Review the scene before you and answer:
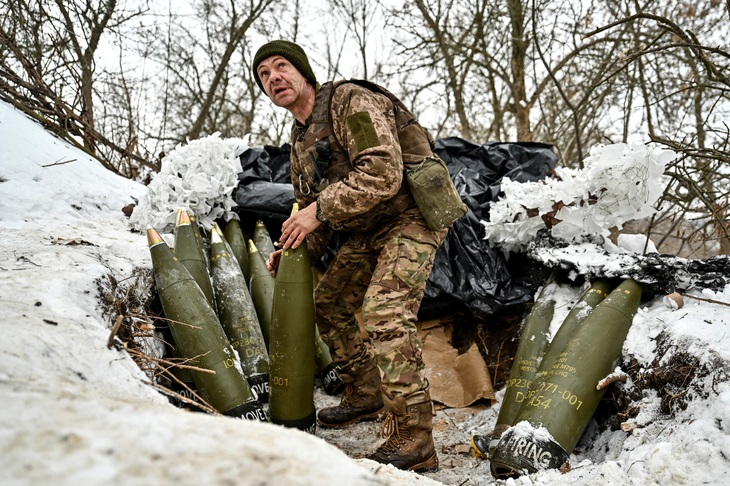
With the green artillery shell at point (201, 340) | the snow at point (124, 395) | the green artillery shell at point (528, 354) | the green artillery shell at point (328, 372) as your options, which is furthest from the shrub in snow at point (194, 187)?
the green artillery shell at point (528, 354)

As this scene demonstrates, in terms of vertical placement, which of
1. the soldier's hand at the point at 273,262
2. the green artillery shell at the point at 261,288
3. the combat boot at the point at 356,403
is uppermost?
the soldier's hand at the point at 273,262

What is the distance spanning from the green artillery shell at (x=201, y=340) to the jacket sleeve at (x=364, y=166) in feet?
2.70

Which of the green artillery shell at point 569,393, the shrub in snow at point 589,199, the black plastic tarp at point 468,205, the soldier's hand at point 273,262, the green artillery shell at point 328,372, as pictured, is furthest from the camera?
the black plastic tarp at point 468,205

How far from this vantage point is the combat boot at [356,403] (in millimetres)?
3018

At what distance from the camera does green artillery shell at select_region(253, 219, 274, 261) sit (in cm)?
401

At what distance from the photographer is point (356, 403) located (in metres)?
3.07

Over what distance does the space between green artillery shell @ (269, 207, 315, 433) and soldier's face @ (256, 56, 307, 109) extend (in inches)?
31.8

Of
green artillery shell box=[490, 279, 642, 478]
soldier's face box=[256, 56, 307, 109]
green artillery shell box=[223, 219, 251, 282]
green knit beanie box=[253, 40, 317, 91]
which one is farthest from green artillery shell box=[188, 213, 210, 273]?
green artillery shell box=[490, 279, 642, 478]

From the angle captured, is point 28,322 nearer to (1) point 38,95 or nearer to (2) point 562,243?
(2) point 562,243

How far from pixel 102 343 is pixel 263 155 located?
125 inches

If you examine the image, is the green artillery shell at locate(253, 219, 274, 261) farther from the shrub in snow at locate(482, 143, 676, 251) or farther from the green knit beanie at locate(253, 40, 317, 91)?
the shrub in snow at locate(482, 143, 676, 251)

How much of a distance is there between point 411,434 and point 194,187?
2.51 meters

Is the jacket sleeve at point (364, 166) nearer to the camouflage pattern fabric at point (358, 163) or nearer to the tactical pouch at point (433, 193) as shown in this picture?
the camouflage pattern fabric at point (358, 163)

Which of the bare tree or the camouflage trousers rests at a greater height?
the bare tree
